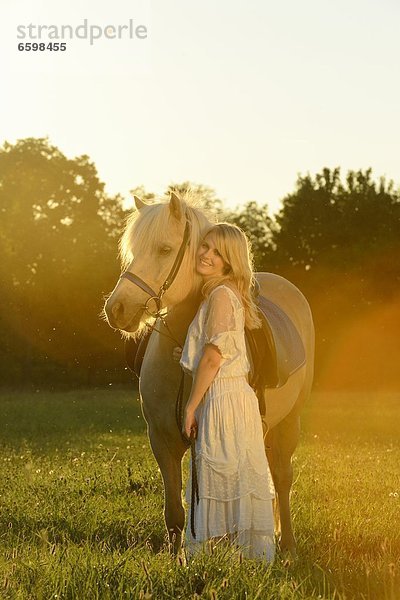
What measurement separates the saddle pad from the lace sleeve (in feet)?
4.59

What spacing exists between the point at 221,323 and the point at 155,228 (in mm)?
836

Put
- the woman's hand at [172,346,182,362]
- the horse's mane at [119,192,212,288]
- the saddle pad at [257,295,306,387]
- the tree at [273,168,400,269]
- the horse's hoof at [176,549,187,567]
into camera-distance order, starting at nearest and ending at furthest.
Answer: the horse's hoof at [176,549,187,567]
the horse's mane at [119,192,212,288]
the woman's hand at [172,346,182,362]
the saddle pad at [257,295,306,387]
the tree at [273,168,400,269]

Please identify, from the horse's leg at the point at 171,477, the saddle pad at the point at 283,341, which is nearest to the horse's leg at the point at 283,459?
the saddle pad at the point at 283,341

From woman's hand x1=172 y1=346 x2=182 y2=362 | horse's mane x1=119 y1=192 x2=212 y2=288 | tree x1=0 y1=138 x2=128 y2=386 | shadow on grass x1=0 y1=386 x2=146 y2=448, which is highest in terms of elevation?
tree x1=0 y1=138 x2=128 y2=386

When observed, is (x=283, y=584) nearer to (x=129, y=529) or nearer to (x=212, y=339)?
(x=212, y=339)

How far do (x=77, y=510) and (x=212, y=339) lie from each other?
135 inches

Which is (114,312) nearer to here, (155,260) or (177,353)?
(155,260)

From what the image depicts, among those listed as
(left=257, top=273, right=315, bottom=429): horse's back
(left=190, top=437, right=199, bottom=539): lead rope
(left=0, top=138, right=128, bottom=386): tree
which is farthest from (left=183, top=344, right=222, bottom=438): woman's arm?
(left=0, top=138, right=128, bottom=386): tree

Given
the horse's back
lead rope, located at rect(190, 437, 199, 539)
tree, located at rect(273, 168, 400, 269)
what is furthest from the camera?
tree, located at rect(273, 168, 400, 269)

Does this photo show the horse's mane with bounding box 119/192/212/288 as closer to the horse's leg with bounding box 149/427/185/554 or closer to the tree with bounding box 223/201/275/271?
the horse's leg with bounding box 149/427/185/554

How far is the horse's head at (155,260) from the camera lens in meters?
6.35

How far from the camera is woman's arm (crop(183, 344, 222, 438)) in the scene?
600cm

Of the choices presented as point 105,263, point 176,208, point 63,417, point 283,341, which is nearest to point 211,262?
point 176,208

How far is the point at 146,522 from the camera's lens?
8.48m
